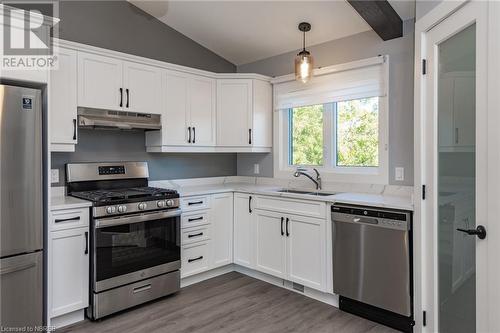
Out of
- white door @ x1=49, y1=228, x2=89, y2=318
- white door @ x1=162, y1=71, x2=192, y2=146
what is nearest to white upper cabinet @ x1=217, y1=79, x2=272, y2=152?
white door @ x1=162, y1=71, x2=192, y2=146

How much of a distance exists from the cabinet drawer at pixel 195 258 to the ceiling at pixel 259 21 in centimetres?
234

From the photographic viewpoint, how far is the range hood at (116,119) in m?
2.89

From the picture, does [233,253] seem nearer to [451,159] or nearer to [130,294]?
[130,294]

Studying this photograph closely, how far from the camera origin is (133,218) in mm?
2830

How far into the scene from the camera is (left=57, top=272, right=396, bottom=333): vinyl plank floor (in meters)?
2.56

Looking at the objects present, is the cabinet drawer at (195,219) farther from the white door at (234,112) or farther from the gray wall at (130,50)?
the white door at (234,112)

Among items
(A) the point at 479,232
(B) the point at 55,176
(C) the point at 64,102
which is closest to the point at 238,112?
(C) the point at 64,102

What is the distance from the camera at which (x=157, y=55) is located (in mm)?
3758

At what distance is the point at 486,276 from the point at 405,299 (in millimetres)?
953

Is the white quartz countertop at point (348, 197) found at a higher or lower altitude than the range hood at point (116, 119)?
lower

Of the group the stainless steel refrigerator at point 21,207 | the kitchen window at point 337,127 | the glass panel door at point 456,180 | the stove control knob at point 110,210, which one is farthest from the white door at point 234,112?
the glass panel door at point 456,180

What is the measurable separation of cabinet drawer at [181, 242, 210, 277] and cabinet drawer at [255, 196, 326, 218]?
0.71 metres

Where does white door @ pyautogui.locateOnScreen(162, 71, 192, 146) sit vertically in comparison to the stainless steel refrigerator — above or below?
above

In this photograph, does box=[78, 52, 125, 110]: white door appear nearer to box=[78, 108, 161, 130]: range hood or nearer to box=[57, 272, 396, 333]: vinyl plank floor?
box=[78, 108, 161, 130]: range hood
